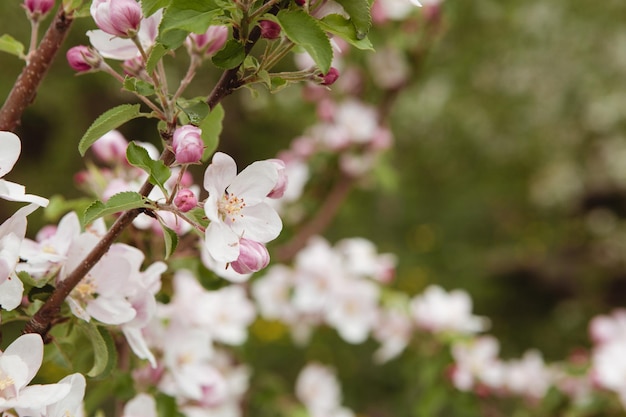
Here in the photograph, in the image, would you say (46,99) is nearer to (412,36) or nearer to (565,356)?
(412,36)

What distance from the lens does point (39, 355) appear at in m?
0.69

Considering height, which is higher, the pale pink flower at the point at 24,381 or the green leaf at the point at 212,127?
the green leaf at the point at 212,127

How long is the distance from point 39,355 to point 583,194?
5185 millimetres

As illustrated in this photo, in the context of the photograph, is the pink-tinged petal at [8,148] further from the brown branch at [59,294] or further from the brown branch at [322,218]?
the brown branch at [322,218]

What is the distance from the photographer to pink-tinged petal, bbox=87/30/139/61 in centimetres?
75

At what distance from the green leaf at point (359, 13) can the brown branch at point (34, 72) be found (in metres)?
0.37

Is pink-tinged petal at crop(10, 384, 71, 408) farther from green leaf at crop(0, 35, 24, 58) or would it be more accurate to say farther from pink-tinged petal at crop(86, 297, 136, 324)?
green leaf at crop(0, 35, 24, 58)

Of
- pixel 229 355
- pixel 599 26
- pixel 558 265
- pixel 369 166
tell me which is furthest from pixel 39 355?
pixel 558 265

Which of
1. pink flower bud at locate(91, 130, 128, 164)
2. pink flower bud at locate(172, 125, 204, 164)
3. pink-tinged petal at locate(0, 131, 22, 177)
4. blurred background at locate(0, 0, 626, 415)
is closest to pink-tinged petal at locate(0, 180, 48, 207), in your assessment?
pink-tinged petal at locate(0, 131, 22, 177)

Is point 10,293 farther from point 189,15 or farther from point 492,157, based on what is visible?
point 492,157

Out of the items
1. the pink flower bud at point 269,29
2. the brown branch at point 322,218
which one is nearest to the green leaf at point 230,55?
the pink flower bud at point 269,29

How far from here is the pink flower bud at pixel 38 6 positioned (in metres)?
0.85

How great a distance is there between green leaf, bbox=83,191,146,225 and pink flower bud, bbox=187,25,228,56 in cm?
22

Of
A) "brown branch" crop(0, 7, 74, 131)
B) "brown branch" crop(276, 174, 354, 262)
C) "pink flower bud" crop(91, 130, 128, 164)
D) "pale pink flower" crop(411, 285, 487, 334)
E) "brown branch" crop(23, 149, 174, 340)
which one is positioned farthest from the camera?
"brown branch" crop(276, 174, 354, 262)
